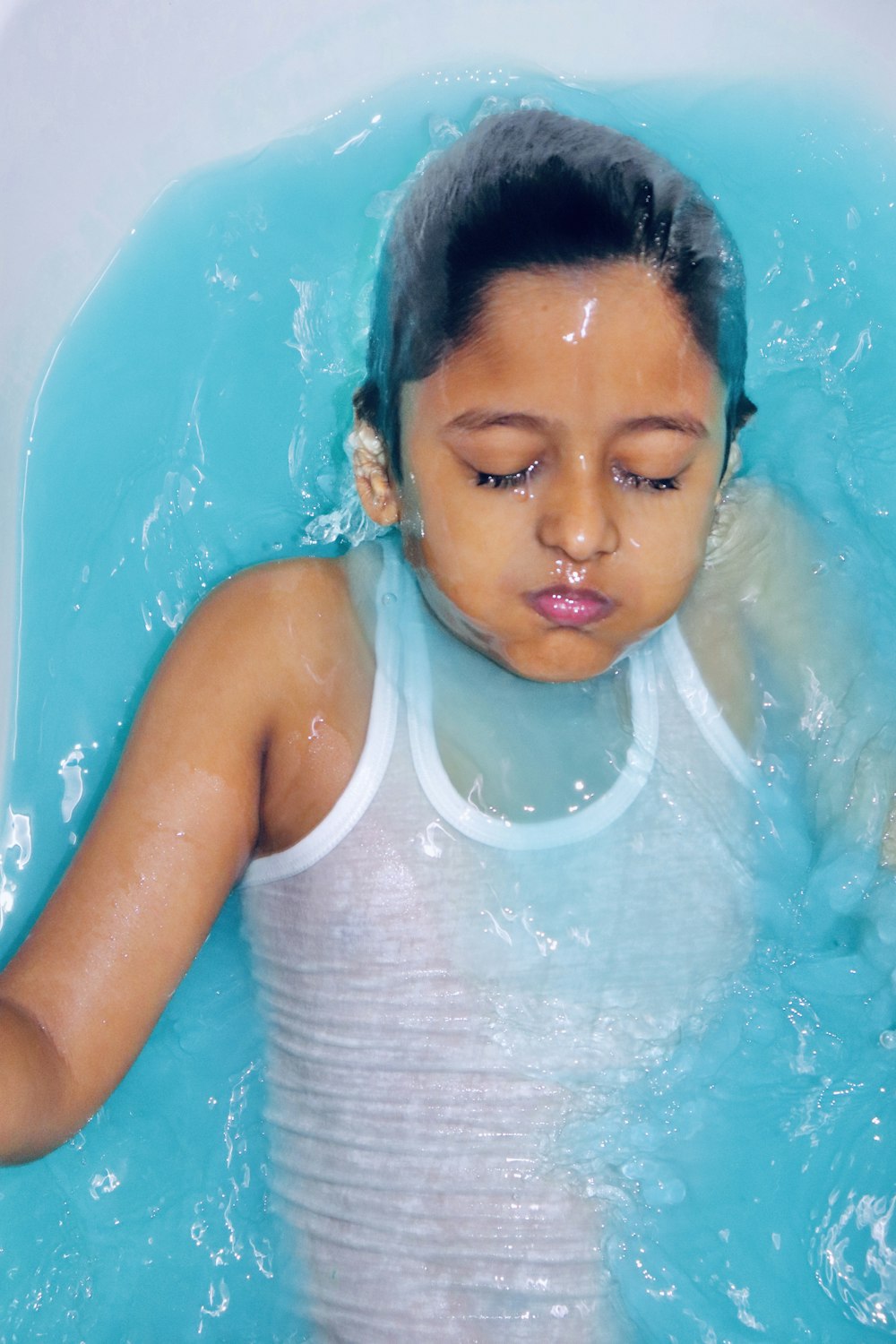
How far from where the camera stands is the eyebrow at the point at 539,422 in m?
1.05

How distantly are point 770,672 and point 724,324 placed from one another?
0.33m

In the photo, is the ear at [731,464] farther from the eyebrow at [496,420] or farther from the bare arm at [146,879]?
the bare arm at [146,879]

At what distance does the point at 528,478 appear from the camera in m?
1.06

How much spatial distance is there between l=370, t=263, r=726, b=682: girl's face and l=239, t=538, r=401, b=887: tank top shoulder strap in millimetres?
149

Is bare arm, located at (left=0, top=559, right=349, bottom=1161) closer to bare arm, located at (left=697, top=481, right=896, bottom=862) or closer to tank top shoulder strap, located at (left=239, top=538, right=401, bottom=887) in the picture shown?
tank top shoulder strap, located at (left=239, top=538, right=401, bottom=887)

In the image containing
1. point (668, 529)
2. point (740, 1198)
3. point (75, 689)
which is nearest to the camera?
point (668, 529)

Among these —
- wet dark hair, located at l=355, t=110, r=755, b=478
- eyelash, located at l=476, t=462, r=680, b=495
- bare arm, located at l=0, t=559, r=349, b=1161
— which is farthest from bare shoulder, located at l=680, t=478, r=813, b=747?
bare arm, located at l=0, t=559, r=349, b=1161

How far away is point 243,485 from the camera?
1.46 m

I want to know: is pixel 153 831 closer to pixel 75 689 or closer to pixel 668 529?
pixel 75 689

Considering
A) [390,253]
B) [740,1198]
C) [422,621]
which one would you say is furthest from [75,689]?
[740,1198]

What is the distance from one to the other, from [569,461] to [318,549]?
1.51ft

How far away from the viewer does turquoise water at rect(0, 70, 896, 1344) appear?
1202mm

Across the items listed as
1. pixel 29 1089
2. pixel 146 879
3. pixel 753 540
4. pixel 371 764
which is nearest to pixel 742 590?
pixel 753 540

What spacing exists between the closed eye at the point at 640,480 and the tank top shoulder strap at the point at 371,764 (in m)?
0.27
